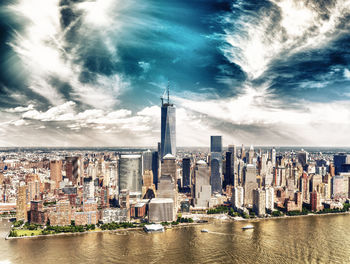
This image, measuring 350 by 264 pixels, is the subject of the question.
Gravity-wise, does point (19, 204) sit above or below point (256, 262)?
above

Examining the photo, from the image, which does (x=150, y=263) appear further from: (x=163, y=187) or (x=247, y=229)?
(x=163, y=187)

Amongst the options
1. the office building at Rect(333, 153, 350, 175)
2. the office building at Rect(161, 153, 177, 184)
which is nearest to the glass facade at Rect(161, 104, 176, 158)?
the office building at Rect(161, 153, 177, 184)

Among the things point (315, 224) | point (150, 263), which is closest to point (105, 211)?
point (150, 263)

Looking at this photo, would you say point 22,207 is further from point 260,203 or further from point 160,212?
point 260,203

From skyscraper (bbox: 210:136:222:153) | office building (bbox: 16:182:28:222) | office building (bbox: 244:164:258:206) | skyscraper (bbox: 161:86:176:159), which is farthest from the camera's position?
skyscraper (bbox: 210:136:222:153)

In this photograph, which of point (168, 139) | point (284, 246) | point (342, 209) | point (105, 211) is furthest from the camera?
point (168, 139)

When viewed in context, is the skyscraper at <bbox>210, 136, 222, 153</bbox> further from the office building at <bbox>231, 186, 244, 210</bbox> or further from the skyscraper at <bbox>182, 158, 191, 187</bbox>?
the office building at <bbox>231, 186, 244, 210</bbox>

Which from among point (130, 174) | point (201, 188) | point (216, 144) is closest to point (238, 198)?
point (201, 188)
